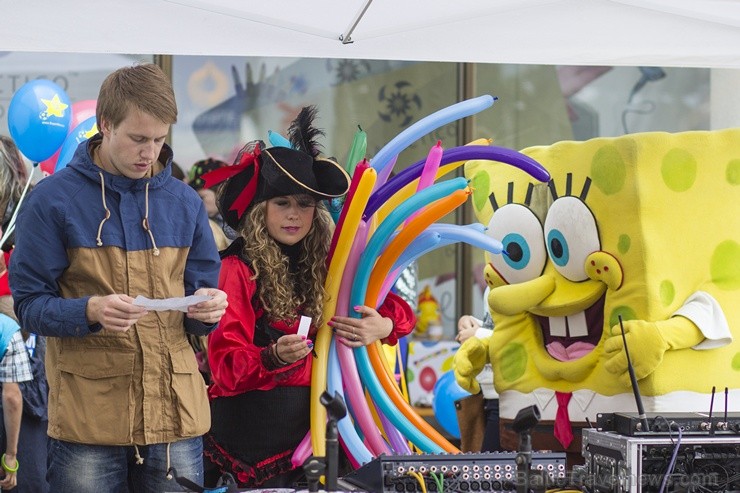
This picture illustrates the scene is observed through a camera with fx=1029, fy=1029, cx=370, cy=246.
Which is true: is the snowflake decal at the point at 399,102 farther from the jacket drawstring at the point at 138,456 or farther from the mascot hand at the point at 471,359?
the jacket drawstring at the point at 138,456

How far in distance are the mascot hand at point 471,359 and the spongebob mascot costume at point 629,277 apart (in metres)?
0.22

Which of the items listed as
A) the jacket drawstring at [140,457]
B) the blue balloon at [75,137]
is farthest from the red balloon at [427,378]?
the jacket drawstring at [140,457]

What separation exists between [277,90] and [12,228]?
299cm

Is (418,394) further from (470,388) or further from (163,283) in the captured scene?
(163,283)

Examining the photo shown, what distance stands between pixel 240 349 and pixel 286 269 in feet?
0.95

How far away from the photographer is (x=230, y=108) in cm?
649

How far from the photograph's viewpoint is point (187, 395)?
2490mm

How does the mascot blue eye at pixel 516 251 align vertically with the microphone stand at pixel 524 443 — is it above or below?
above

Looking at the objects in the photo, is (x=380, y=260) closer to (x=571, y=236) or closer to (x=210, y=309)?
(x=210, y=309)

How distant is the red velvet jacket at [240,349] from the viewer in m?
2.81

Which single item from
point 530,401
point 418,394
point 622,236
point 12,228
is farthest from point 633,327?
point 418,394

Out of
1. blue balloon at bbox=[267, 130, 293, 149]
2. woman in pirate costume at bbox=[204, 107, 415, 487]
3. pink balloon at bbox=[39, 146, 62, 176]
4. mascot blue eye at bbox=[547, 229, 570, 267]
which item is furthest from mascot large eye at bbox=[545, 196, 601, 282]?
pink balloon at bbox=[39, 146, 62, 176]

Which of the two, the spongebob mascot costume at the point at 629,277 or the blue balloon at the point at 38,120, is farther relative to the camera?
the blue balloon at the point at 38,120

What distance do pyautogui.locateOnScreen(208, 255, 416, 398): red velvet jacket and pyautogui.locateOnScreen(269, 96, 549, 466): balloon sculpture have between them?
91mm
